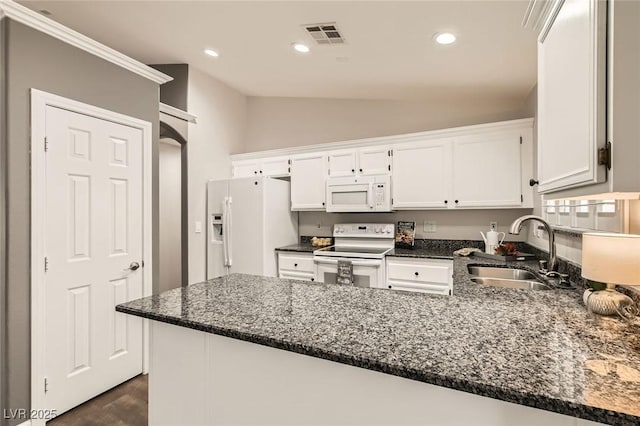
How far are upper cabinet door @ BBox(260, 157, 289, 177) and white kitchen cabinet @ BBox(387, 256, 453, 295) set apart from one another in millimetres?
1775

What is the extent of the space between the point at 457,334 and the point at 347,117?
3.56 meters

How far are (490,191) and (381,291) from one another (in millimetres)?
2225

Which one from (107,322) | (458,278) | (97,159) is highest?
(97,159)

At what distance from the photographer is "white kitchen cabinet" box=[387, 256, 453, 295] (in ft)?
9.48

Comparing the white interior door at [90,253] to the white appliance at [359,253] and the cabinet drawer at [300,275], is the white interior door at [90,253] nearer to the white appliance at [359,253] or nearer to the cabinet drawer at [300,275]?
the cabinet drawer at [300,275]

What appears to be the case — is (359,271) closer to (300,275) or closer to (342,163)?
(300,275)

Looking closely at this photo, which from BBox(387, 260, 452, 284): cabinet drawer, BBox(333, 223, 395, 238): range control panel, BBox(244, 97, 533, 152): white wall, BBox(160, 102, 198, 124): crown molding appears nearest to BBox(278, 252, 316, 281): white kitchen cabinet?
BBox(333, 223, 395, 238): range control panel

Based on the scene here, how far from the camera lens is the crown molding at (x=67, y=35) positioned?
5.91ft

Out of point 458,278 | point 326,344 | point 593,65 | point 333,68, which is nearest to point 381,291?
point 326,344

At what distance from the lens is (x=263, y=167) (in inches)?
164

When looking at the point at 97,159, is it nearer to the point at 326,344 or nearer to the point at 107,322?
the point at 107,322

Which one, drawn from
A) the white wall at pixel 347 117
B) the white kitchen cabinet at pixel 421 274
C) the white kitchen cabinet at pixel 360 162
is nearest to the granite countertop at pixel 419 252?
the white kitchen cabinet at pixel 421 274

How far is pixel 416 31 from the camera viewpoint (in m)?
2.19

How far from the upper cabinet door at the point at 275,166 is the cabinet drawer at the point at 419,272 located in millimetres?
1798
